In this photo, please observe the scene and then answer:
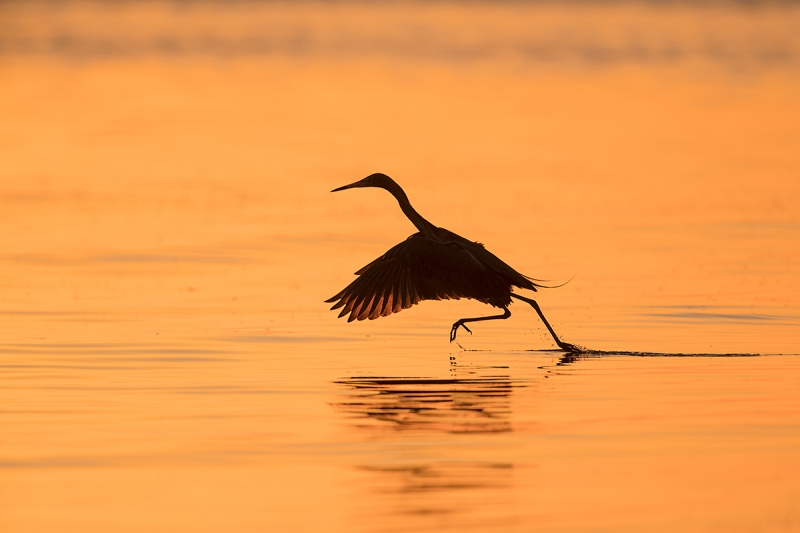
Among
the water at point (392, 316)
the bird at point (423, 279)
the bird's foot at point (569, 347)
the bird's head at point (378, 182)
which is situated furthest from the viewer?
the bird's head at point (378, 182)

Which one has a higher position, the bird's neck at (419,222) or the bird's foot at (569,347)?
the bird's neck at (419,222)

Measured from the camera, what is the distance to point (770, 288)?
20359 millimetres

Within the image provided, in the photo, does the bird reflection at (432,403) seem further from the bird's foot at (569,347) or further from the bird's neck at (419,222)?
the bird's neck at (419,222)

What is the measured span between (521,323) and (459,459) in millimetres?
7302

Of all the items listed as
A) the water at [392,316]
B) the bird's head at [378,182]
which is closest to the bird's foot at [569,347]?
the water at [392,316]

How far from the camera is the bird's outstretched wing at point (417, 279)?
17.0 metres

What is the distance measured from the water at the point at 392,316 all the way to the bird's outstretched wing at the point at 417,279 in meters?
0.44

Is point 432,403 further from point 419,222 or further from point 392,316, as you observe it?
point 392,316

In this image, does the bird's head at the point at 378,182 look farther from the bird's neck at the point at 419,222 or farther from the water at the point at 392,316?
the water at the point at 392,316

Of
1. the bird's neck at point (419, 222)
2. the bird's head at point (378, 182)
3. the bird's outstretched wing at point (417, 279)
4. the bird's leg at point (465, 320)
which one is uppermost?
the bird's head at point (378, 182)

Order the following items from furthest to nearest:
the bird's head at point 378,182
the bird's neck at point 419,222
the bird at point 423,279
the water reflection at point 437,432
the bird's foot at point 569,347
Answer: the bird's head at point 378,182 → the bird's neck at point 419,222 → the bird at point 423,279 → the bird's foot at point 569,347 → the water reflection at point 437,432

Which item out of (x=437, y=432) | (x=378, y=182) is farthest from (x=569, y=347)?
(x=437, y=432)

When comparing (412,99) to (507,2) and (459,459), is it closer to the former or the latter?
(459,459)

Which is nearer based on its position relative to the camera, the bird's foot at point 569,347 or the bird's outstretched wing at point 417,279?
the bird's foot at point 569,347
